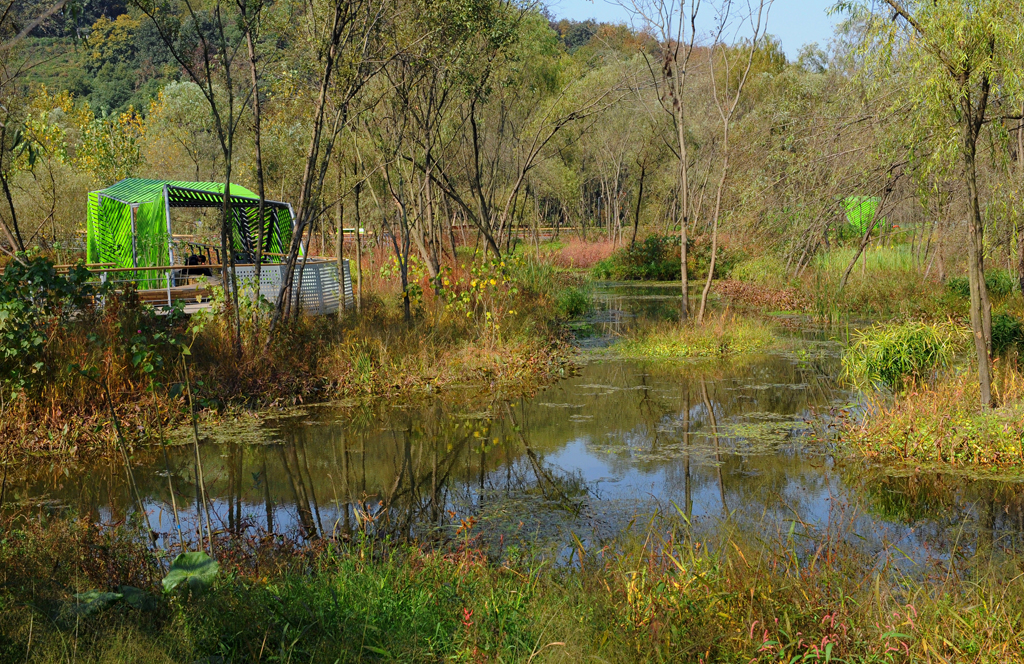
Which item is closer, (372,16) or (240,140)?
(372,16)

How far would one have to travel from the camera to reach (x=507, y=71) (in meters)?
16.8

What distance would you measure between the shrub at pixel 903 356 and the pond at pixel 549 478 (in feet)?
2.12

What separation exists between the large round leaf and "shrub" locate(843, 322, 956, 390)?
7736 millimetres

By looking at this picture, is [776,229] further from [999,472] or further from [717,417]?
[999,472]

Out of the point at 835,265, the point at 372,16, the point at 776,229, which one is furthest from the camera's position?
the point at 835,265

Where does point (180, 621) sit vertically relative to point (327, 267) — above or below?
below

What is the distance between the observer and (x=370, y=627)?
395 centimetres

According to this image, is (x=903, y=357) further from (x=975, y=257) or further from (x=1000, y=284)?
(x=1000, y=284)

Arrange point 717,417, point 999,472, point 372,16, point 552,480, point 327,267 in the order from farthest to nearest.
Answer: point 327,267 < point 372,16 < point 717,417 < point 552,480 < point 999,472

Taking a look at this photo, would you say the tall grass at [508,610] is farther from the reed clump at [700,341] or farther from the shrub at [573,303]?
the shrub at [573,303]

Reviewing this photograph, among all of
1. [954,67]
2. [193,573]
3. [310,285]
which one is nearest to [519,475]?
[193,573]

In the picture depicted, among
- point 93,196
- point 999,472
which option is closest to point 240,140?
point 93,196

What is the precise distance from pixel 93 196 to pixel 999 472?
18640 mm

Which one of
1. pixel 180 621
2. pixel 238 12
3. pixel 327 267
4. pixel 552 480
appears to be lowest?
pixel 552 480
